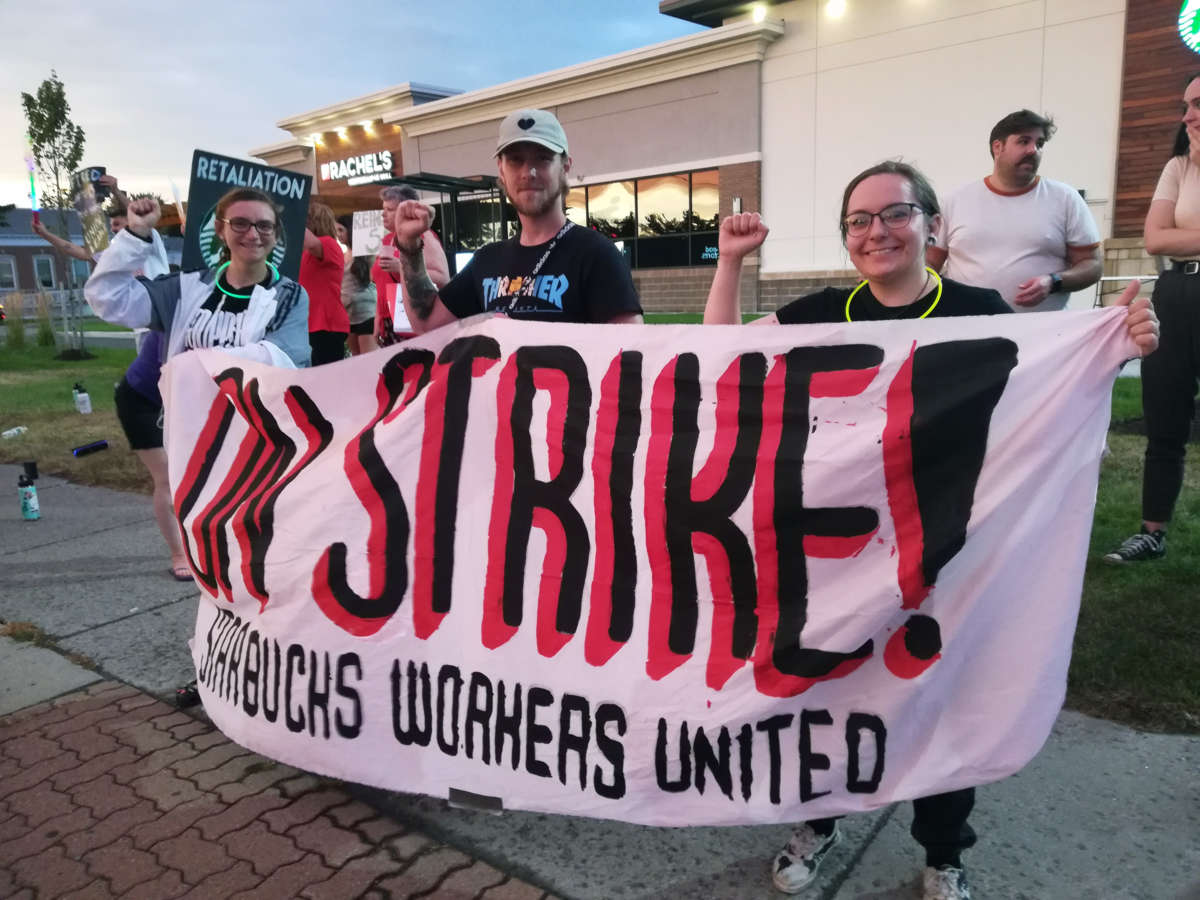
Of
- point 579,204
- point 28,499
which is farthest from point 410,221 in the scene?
point 579,204

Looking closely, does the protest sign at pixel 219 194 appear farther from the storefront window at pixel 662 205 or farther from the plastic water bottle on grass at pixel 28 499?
the storefront window at pixel 662 205

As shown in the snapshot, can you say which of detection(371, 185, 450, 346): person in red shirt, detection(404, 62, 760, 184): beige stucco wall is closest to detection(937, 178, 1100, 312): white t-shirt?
detection(371, 185, 450, 346): person in red shirt

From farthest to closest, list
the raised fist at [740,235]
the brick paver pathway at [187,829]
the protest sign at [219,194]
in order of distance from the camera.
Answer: the protest sign at [219,194] < the raised fist at [740,235] < the brick paver pathway at [187,829]

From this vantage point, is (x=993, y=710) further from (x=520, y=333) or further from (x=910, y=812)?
(x=520, y=333)

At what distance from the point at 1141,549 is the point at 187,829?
13.8ft

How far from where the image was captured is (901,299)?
94.8 inches

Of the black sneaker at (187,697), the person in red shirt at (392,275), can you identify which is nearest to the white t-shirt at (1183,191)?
the person in red shirt at (392,275)

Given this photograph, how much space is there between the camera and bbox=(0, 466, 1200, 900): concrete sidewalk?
2.35 metres

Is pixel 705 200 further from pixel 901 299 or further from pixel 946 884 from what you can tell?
pixel 946 884

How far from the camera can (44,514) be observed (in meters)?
6.55

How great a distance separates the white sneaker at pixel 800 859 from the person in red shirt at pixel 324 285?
5.72m

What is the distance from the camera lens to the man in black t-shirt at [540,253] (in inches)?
118

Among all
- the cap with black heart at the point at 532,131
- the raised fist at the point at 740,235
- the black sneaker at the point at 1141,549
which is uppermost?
the cap with black heart at the point at 532,131

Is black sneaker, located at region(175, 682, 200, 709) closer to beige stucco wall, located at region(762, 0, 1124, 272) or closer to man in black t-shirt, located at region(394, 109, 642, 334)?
man in black t-shirt, located at region(394, 109, 642, 334)
